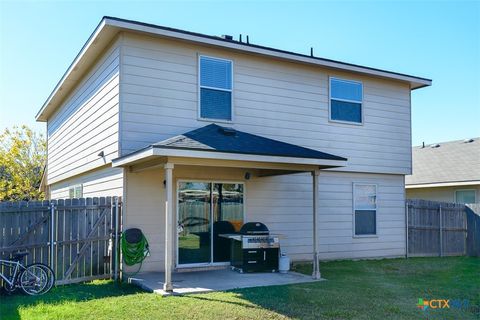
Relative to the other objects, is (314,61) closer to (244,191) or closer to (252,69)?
(252,69)

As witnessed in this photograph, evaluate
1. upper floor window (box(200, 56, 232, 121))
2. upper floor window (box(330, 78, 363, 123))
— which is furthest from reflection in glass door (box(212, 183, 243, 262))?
upper floor window (box(330, 78, 363, 123))

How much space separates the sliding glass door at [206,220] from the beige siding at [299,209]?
280 mm

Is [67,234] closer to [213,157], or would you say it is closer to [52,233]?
[52,233]

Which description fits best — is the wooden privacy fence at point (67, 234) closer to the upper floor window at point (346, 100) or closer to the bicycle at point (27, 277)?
the bicycle at point (27, 277)

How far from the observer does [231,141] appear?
9227 mm

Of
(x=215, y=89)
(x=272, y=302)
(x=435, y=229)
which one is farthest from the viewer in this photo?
(x=435, y=229)

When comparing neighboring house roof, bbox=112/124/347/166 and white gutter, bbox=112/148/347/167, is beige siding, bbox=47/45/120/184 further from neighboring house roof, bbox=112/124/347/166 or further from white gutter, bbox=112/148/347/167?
neighboring house roof, bbox=112/124/347/166

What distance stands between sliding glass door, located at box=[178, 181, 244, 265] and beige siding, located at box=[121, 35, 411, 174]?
4.91 ft

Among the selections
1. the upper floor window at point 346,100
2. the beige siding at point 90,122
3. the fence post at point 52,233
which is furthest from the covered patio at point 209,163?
the upper floor window at point 346,100

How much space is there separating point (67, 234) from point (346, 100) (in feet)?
27.2

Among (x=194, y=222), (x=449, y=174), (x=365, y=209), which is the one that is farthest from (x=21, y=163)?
(x=449, y=174)

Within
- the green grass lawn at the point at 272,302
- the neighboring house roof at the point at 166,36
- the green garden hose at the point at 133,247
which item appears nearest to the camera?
the green grass lawn at the point at 272,302

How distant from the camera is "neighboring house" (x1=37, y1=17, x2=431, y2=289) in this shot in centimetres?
958

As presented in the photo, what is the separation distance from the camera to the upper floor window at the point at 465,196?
60.6ft
